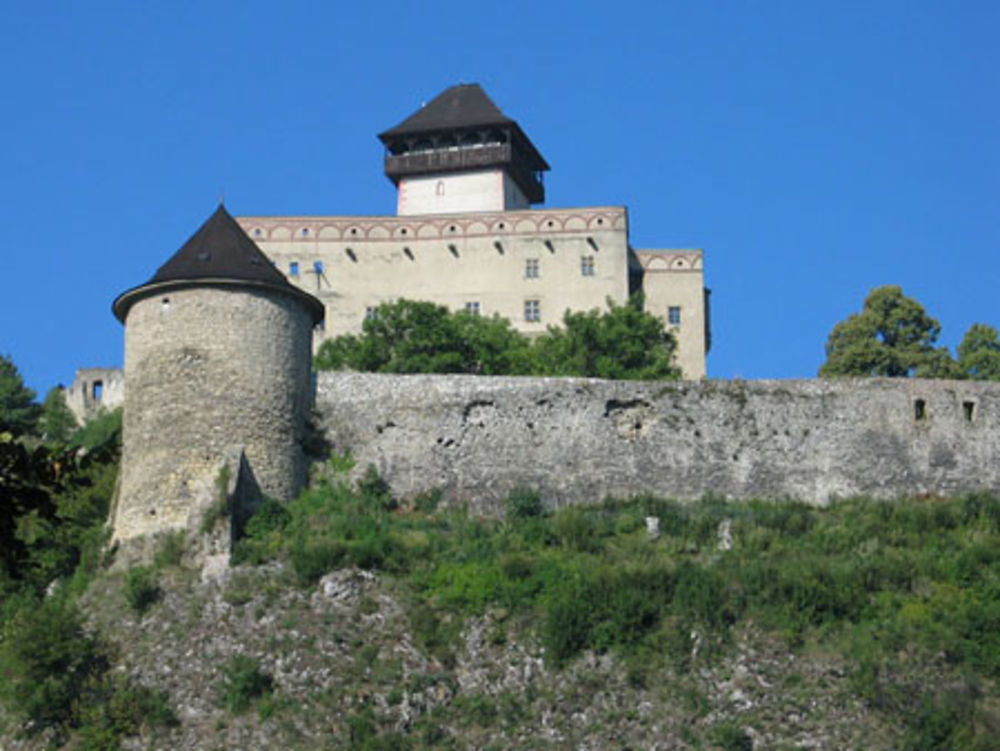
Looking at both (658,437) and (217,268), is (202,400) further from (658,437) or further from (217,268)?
(658,437)

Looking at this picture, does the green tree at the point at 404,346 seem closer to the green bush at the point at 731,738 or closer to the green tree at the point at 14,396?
the green tree at the point at 14,396

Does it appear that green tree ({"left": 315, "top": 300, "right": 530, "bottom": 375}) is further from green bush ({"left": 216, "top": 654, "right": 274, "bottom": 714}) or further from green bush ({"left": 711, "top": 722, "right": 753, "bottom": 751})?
green bush ({"left": 711, "top": 722, "right": 753, "bottom": 751})

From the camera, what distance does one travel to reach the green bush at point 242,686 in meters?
29.0

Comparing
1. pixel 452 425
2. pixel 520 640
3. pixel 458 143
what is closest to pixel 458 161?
pixel 458 143

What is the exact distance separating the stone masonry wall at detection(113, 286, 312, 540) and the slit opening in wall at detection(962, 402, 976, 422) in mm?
12629

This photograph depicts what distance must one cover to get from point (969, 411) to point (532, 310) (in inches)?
832

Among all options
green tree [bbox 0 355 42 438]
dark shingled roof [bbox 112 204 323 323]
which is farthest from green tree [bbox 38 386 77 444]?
dark shingled roof [bbox 112 204 323 323]

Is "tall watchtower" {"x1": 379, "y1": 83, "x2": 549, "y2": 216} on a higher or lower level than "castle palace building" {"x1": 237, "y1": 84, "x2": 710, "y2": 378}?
higher

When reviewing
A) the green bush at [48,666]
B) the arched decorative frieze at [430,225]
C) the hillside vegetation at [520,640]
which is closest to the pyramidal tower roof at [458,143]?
the arched decorative frieze at [430,225]

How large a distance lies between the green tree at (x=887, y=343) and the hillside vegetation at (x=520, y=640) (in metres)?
16.5

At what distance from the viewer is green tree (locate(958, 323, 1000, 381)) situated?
50031mm

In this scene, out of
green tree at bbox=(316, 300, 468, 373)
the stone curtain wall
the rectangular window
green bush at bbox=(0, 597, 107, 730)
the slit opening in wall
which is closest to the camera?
green bush at bbox=(0, 597, 107, 730)

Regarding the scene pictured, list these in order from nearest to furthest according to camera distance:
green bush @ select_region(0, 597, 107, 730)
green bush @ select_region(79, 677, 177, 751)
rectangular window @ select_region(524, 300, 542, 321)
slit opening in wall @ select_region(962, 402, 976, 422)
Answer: green bush @ select_region(79, 677, 177, 751)
green bush @ select_region(0, 597, 107, 730)
slit opening in wall @ select_region(962, 402, 976, 422)
rectangular window @ select_region(524, 300, 542, 321)

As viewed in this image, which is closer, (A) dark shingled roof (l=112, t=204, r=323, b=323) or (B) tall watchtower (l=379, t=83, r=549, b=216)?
(A) dark shingled roof (l=112, t=204, r=323, b=323)
